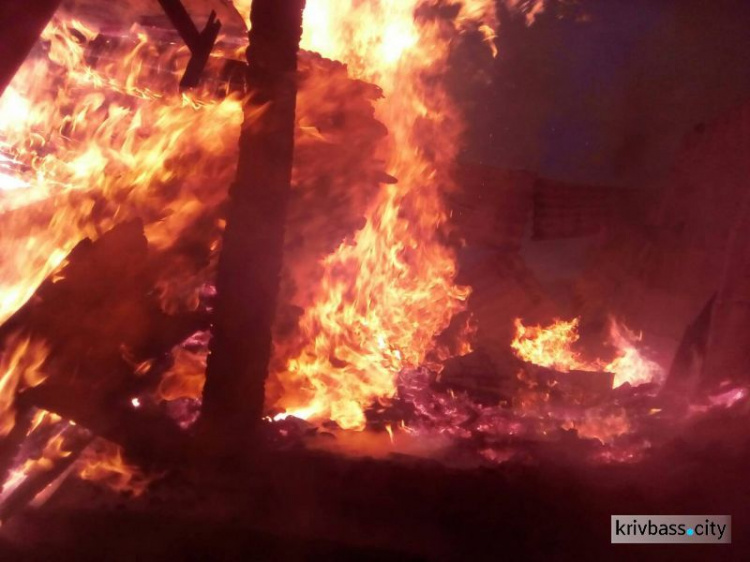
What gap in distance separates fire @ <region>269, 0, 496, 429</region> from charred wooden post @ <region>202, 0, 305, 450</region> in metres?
1.19

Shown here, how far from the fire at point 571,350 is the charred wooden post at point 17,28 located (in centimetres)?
653

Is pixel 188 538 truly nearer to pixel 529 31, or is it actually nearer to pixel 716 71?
pixel 529 31

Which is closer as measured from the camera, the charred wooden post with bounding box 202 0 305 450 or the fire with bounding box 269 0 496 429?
the charred wooden post with bounding box 202 0 305 450

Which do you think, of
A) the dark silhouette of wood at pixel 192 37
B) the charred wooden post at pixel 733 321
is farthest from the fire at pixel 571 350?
the dark silhouette of wood at pixel 192 37

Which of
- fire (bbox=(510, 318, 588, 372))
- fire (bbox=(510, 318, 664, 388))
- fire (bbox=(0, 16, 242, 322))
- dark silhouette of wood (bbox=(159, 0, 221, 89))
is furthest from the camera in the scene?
fire (bbox=(510, 318, 588, 372))

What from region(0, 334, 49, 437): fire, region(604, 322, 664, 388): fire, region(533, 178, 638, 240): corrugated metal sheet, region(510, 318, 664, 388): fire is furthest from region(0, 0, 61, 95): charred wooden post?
region(604, 322, 664, 388): fire

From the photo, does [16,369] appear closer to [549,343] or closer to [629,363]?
[549,343]

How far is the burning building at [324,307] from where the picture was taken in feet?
12.9

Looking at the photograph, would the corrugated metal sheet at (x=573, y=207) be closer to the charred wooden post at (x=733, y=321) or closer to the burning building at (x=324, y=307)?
the burning building at (x=324, y=307)

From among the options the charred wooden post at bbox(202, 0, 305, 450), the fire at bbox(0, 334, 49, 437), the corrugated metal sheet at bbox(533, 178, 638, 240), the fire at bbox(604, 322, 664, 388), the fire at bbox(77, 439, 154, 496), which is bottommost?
the fire at bbox(77, 439, 154, 496)

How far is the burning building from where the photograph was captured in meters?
3.93

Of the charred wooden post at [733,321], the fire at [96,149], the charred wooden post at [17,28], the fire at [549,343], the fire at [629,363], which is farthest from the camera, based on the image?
the fire at [549,343]

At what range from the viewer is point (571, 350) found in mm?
8484

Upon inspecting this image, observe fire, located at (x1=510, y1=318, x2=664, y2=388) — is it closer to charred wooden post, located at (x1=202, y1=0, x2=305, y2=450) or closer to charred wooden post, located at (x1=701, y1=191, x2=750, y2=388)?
charred wooden post, located at (x1=701, y1=191, x2=750, y2=388)
